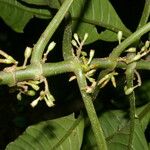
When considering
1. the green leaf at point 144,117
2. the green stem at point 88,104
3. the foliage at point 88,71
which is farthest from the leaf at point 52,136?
the green stem at point 88,104

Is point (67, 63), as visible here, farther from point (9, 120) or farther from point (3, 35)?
point (9, 120)

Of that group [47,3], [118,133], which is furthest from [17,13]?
[118,133]

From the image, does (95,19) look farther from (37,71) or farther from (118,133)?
(37,71)

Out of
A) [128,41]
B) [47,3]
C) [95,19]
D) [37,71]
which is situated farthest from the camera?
[95,19]

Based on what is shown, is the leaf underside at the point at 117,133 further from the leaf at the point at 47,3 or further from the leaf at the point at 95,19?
the leaf at the point at 47,3

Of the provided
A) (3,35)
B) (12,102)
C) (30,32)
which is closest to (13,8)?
(30,32)
